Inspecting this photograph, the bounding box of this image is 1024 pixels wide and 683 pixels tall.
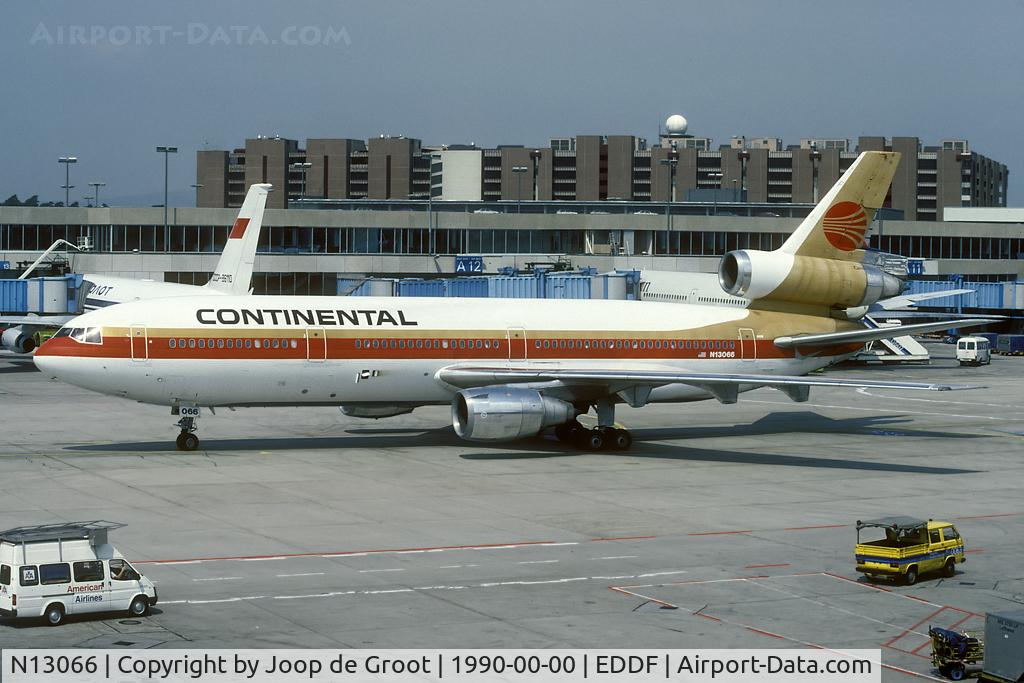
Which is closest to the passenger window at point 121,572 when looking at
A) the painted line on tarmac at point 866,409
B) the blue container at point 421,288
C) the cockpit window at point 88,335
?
the cockpit window at point 88,335

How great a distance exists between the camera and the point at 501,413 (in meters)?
44.6

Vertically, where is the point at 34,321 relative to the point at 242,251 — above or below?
below

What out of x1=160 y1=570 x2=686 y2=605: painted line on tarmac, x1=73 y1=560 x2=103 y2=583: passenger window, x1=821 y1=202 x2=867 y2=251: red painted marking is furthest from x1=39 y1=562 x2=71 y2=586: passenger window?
x1=821 y1=202 x2=867 y2=251: red painted marking

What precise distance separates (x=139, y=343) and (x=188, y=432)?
4155 millimetres

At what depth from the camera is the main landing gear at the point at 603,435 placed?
48938 mm

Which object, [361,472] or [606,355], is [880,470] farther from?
[361,472]

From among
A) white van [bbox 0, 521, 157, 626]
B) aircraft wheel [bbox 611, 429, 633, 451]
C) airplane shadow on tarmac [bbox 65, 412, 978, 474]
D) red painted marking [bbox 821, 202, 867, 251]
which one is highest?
red painted marking [bbox 821, 202, 867, 251]

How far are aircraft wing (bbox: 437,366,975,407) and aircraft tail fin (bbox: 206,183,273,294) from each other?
115ft

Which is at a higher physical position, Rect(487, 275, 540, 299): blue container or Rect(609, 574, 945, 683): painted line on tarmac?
Rect(487, 275, 540, 299): blue container

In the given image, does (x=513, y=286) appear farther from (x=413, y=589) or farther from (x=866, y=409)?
(x=413, y=589)

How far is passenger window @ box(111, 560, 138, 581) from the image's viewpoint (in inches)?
949

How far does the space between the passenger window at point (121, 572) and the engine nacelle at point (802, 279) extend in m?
33.4

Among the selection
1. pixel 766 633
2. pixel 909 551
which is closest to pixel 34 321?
pixel 909 551

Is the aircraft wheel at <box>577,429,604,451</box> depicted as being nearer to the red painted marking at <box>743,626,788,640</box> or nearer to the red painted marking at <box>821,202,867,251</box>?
the red painted marking at <box>821,202,867,251</box>
